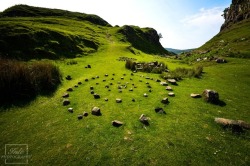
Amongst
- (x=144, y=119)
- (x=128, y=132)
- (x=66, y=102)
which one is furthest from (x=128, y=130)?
(x=66, y=102)

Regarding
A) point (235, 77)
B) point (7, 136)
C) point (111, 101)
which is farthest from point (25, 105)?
point (235, 77)

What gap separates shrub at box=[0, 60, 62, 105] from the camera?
608 inches

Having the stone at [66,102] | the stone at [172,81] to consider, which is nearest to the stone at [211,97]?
the stone at [172,81]

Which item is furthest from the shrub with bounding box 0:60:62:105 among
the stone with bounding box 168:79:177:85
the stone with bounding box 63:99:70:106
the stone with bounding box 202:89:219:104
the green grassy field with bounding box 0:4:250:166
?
the stone with bounding box 202:89:219:104

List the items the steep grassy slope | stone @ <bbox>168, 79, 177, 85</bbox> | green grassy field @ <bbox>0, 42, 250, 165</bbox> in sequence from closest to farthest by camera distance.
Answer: green grassy field @ <bbox>0, 42, 250, 165</bbox> → stone @ <bbox>168, 79, 177, 85</bbox> → the steep grassy slope

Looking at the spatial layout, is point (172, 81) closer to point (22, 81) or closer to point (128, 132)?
point (128, 132)

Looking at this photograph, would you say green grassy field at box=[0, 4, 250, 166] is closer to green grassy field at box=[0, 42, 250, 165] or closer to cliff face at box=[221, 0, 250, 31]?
green grassy field at box=[0, 42, 250, 165]

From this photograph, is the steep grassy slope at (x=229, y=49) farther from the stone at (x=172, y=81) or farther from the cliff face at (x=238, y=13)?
the cliff face at (x=238, y=13)

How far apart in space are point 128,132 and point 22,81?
1173 cm

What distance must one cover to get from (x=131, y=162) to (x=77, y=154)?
275cm

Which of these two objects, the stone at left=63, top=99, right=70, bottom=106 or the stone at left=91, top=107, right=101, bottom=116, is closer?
the stone at left=91, top=107, right=101, bottom=116

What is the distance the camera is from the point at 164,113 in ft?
41.8

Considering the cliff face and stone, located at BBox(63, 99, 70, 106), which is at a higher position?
the cliff face

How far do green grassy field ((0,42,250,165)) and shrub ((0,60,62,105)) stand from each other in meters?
1.58
